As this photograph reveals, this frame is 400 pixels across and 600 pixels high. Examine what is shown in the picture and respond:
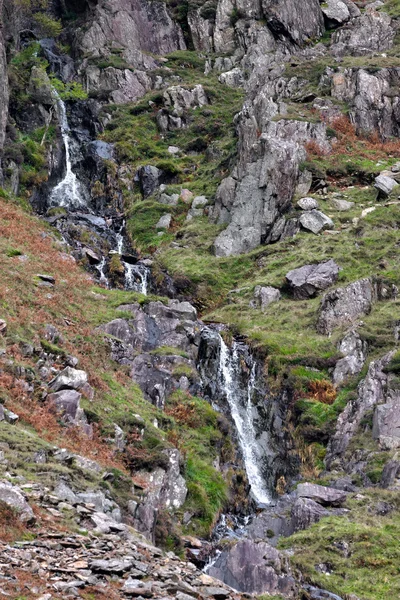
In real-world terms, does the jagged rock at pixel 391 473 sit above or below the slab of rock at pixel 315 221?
below

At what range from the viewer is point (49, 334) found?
74.2 ft

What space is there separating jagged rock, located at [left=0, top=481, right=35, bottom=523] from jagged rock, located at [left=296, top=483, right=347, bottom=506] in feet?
35.7

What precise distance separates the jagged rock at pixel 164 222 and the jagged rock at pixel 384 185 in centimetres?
1302

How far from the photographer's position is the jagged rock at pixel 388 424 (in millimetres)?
23422

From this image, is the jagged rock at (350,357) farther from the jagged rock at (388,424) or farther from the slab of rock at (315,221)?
the slab of rock at (315,221)

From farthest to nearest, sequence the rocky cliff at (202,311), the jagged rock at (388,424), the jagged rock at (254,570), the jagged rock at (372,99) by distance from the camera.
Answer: the jagged rock at (372,99) → the jagged rock at (388,424) → the rocky cliff at (202,311) → the jagged rock at (254,570)

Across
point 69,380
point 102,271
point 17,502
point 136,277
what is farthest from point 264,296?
point 17,502

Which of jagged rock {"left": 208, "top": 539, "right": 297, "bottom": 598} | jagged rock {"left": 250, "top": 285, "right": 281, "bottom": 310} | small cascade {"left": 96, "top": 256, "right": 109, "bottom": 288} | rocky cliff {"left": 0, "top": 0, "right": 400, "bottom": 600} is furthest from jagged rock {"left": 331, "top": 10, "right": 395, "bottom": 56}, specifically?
jagged rock {"left": 208, "top": 539, "right": 297, "bottom": 598}

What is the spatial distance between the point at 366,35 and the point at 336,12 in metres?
8.15

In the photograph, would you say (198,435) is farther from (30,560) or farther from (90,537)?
(30,560)

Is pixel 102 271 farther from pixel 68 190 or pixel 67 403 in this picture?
pixel 67 403

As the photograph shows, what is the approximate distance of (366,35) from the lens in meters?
61.8

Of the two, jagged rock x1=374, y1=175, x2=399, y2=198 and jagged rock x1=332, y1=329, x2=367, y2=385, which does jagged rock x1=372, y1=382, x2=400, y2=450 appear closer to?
jagged rock x1=332, y1=329, x2=367, y2=385

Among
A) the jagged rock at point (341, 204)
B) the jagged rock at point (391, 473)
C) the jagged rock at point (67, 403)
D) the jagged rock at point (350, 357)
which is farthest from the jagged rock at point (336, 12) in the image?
the jagged rock at point (67, 403)
